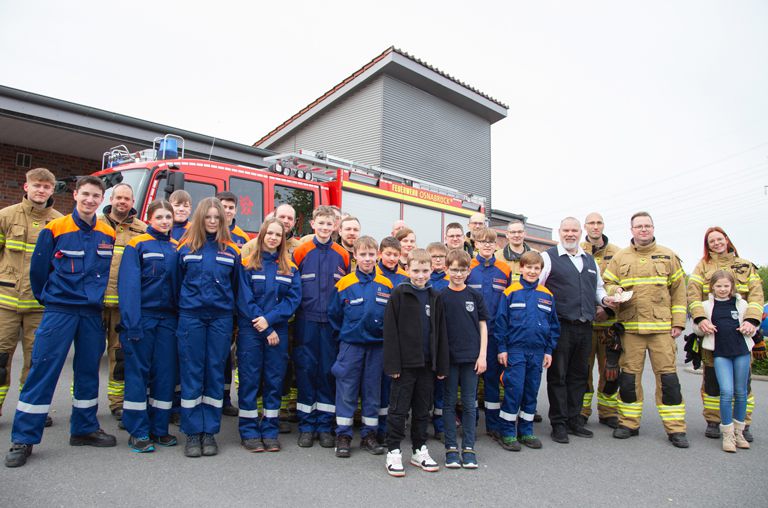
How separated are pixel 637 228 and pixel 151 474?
15.7ft

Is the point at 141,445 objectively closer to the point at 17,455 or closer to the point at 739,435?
the point at 17,455

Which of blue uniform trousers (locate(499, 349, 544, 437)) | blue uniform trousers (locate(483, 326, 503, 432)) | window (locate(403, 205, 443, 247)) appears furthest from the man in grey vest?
window (locate(403, 205, 443, 247))

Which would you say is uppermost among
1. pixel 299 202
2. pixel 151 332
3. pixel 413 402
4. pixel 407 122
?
pixel 407 122

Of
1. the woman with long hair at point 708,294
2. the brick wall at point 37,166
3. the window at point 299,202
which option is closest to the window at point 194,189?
the window at point 299,202

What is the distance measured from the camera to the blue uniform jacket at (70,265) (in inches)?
149

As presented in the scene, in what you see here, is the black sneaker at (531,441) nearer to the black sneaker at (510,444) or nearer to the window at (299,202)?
the black sneaker at (510,444)

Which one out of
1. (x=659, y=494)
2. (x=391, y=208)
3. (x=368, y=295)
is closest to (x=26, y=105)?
(x=391, y=208)

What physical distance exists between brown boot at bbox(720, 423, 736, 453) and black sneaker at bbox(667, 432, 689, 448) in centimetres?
30

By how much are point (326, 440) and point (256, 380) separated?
2.53 feet

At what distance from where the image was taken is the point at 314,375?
4477 mm

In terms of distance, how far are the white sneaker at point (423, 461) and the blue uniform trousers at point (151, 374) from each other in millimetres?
1953

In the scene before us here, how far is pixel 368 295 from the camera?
171 inches

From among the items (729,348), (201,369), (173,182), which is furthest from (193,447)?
(729,348)

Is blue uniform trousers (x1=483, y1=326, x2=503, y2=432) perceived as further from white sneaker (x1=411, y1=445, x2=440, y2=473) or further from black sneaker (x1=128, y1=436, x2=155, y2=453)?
black sneaker (x1=128, y1=436, x2=155, y2=453)
